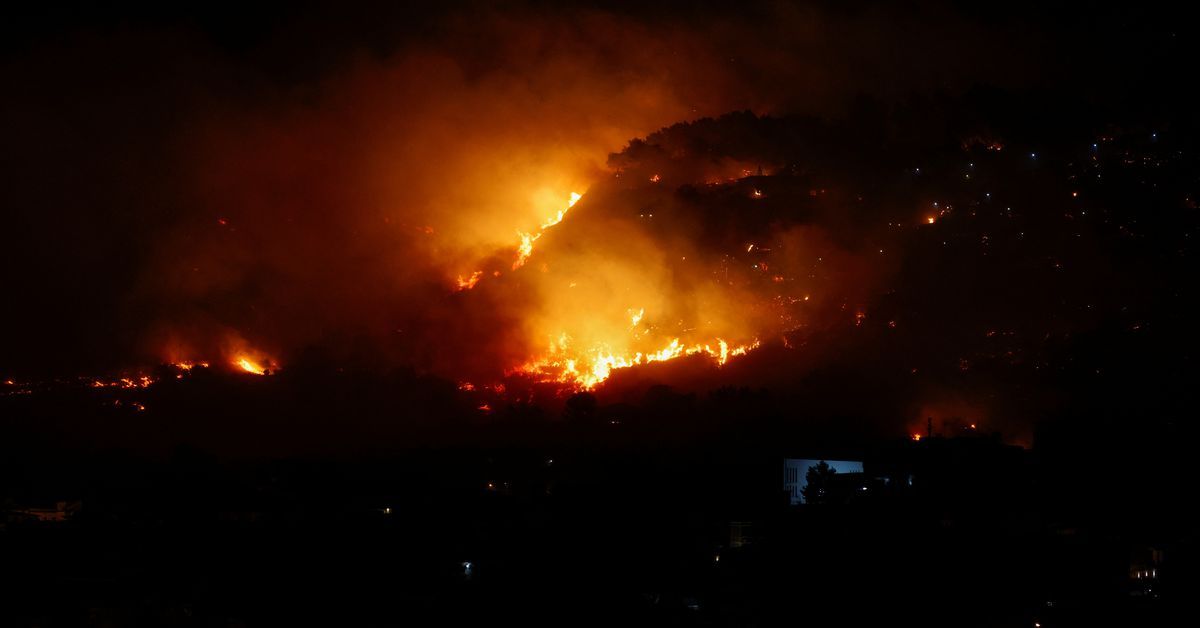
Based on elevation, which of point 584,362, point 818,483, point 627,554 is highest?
point 584,362

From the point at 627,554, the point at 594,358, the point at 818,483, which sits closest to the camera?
the point at 627,554

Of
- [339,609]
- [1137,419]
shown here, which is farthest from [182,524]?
[1137,419]

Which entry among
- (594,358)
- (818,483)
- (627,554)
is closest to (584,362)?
(594,358)

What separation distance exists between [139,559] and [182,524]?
327cm

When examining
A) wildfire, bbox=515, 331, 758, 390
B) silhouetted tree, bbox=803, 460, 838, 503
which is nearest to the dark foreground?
silhouetted tree, bbox=803, 460, 838, 503

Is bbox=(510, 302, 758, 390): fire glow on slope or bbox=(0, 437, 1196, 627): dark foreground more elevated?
bbox=(510, 302, 758, 390): fire glow on slope

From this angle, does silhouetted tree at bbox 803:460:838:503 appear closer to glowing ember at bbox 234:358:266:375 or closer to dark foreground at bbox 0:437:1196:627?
dark foreground at bbox 0:437:1196:627

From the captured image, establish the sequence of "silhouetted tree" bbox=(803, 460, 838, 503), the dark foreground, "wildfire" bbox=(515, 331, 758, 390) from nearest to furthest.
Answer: the dark foreground → "silhouetted tree" bbox=(803, 460, 838, 503) → "wildfire" bbox=(515, 331, 758, 390)

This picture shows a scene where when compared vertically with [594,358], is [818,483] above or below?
below

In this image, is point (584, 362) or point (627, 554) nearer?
point (627, 554)

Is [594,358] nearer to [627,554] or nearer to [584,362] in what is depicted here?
[584,362]

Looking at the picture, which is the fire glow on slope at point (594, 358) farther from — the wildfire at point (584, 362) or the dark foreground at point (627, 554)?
the dark foreground at point (627, 554)

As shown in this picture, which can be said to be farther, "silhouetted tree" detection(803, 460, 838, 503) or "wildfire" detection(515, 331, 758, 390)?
"wildfire" detection(515, 331, 758, 390)

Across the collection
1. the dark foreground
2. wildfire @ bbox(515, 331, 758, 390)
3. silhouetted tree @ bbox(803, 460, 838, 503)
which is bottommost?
the dark foreground
